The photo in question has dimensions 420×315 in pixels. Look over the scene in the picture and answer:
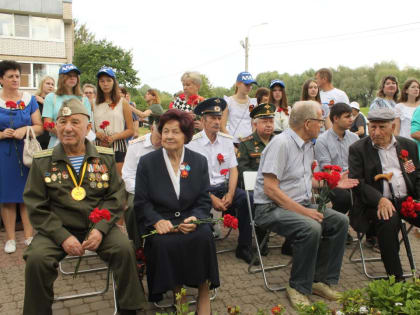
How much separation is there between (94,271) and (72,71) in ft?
8.93

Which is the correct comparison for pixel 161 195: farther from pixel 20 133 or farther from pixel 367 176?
pixel 20 133

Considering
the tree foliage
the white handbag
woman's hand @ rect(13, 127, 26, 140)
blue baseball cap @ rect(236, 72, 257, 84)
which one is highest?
the tree foliage

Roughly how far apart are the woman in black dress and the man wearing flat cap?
1.81 metres

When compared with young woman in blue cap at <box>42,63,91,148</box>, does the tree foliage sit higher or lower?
higher

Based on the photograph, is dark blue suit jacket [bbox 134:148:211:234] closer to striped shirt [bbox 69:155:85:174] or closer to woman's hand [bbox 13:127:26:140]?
striped shirt [bbox 69:155:85:174]

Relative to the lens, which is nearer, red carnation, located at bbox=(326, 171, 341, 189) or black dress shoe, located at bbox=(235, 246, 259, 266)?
red carnation, located at bbox=(326, 171, 341, 189)

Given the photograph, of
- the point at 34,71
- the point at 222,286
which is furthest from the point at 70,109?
the point at 34,71

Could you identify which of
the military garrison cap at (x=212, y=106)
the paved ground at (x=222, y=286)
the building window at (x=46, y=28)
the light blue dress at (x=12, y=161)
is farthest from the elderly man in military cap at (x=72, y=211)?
the building window at (x=46, y=28)

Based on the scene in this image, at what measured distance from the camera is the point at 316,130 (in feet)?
12.7

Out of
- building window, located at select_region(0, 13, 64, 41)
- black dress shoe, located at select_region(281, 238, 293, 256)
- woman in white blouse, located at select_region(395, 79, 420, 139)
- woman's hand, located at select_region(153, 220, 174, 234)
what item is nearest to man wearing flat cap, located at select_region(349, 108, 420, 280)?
black dress shoe, located at select_region(281, 238, 293, 256)

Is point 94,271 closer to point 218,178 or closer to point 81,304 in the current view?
point 81,304

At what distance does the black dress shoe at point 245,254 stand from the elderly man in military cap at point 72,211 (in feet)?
6.19

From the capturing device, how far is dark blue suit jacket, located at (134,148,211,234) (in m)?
3.45

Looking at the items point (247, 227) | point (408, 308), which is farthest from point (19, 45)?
point (408, 308)
